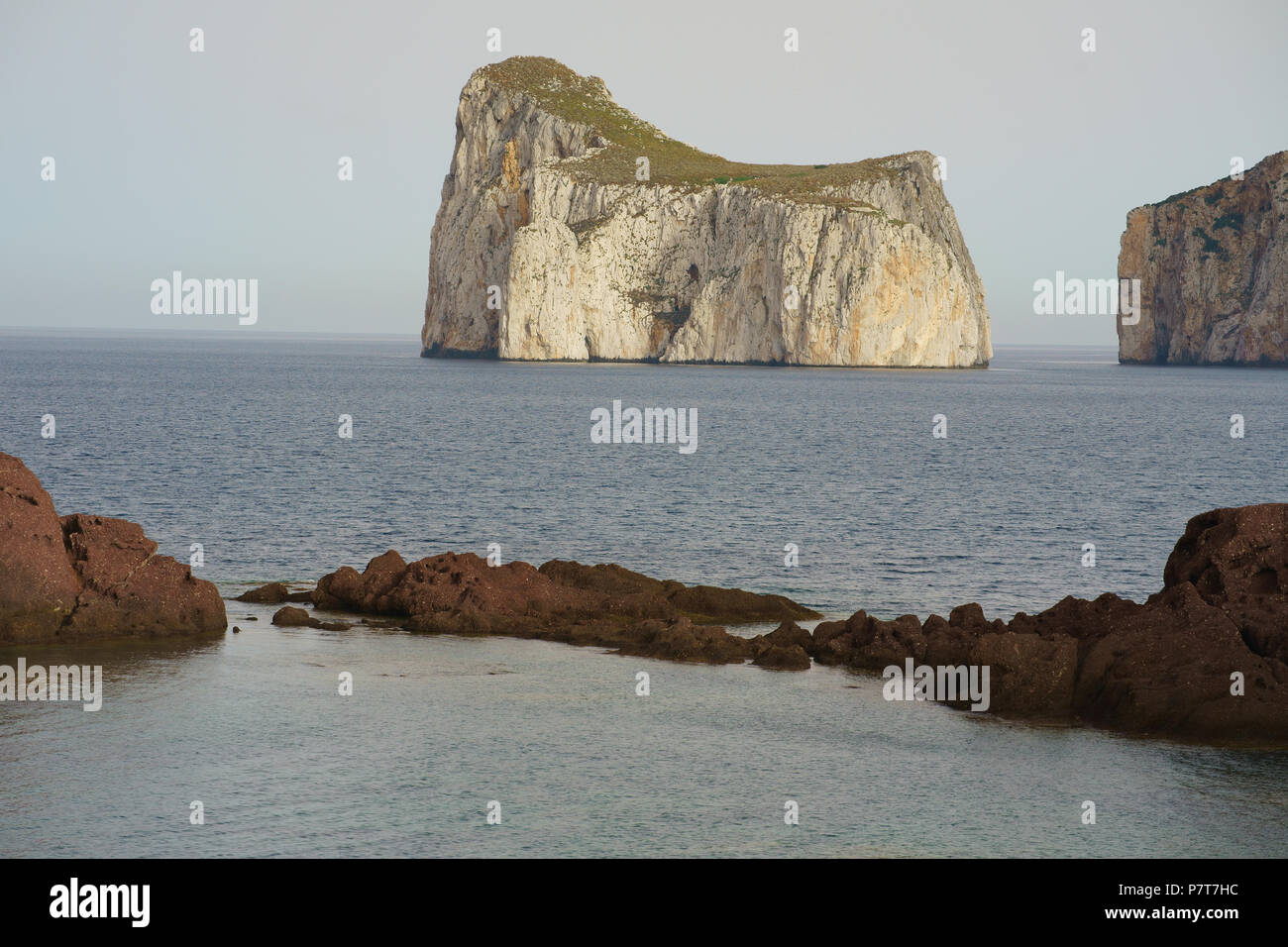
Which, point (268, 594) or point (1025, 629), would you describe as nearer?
point (1025, 629)

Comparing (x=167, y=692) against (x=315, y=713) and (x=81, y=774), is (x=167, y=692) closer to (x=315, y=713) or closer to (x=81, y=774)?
(x=315, y=713)

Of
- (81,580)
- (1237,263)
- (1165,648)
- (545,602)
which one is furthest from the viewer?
(1237,263)

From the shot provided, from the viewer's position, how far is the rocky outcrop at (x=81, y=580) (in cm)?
2167

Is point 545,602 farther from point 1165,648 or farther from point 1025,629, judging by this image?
point 1165,648

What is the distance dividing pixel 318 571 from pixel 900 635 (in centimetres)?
1517

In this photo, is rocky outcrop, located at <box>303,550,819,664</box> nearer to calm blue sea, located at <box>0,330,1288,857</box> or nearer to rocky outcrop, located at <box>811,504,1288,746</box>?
calm blue sea, located at <box>0,330,1288,857</box>

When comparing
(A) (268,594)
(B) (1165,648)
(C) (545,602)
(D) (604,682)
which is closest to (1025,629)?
(B) (1165,648)

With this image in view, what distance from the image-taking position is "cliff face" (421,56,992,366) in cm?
16375

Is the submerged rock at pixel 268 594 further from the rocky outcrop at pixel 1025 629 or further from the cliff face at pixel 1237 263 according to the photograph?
the cliff face at pixel 1237 263

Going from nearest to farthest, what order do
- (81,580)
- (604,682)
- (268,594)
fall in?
(604,682) → (81,580) → (268,594)

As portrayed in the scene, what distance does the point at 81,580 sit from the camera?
22.7m

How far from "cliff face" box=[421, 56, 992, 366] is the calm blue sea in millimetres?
88757

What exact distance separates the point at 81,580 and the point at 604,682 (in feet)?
31.5

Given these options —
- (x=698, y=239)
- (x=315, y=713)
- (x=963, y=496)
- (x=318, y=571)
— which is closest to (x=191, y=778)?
(x=315, y=713)
